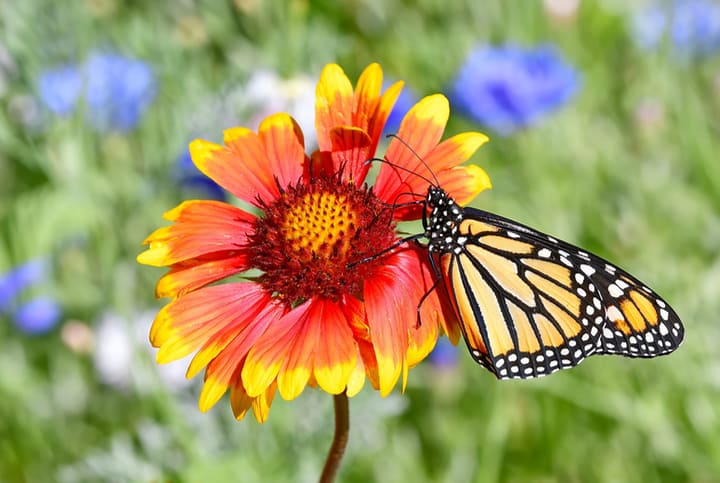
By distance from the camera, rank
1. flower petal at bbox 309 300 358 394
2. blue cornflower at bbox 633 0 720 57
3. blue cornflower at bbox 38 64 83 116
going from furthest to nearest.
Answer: blue cornflower at bbox 633 0 720 57
blue cornflower at bbox 38 64 83 116
flower petal at bbox 309 300 358 394

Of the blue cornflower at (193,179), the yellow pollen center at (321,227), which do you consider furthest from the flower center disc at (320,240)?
the blue cornflower at (193,179)

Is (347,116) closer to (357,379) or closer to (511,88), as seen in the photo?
(357,379)

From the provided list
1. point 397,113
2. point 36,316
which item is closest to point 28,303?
point 36,316

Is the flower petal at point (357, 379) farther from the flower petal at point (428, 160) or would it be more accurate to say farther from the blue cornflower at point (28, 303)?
the blue cornflower at point (28, 303)

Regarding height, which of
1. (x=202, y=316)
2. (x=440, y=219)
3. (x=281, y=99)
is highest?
(x=281, y=99)

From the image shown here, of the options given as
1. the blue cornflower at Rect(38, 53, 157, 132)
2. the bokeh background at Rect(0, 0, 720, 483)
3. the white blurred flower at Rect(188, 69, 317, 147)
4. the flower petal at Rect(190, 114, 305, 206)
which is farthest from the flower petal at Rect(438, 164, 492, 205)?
the blue cornflower at Rect(38, 53, 157, 132)

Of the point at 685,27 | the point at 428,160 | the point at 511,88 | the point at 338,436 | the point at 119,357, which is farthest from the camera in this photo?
the point at 685,27

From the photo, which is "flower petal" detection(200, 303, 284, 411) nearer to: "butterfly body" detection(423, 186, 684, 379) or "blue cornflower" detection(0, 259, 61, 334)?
"butterfly body" detection(423, 186, 684, 379)
